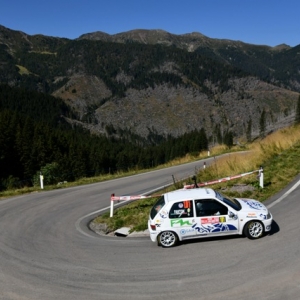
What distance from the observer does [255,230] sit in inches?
400

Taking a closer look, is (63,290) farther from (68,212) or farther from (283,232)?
(68,212)

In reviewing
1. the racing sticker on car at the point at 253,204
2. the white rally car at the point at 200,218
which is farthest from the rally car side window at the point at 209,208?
the racing sticker on car at the point at 253,204

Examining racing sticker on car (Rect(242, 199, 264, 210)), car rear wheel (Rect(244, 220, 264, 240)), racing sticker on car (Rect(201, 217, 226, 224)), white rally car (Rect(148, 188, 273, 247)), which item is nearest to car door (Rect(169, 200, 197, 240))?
white rally car (Rect(148, 188, 273, 247))

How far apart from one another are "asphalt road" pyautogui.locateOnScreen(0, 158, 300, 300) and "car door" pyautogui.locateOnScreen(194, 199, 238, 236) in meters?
0.34

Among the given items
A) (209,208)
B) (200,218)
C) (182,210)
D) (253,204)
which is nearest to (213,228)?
(200,218)

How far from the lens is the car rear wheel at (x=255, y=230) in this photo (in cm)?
1013

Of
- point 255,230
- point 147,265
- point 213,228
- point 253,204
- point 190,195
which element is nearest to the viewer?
point 147,265

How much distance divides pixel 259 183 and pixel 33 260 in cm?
949

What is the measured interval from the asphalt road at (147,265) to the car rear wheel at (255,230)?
19cm

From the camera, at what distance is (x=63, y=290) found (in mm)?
8352

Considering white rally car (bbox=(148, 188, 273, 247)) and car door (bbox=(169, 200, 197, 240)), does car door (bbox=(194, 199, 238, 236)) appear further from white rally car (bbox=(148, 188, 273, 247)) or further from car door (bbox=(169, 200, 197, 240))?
car door (bbox=(169, 200, 197, 240))

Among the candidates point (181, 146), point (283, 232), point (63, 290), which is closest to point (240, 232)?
point (283, 232)

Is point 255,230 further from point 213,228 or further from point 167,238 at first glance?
point 167,238

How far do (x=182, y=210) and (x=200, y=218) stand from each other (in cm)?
58
